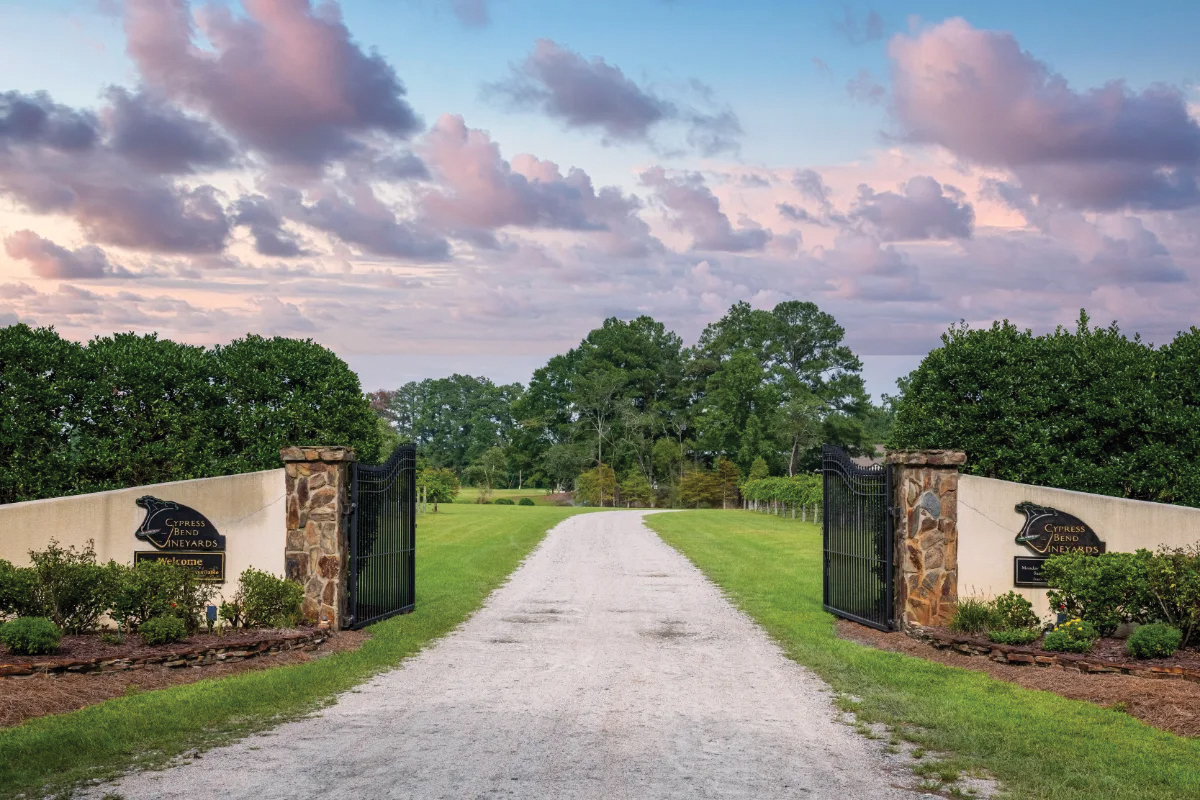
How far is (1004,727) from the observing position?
8.59 meters

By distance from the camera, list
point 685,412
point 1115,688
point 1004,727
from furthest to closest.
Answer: point 685,412 < point 1115,688 < point 1004,727

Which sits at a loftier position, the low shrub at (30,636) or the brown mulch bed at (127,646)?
the low shrub at (30,636)

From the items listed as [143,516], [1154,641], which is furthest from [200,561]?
[1154,641]

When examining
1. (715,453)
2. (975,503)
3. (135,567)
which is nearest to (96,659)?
(135,567)

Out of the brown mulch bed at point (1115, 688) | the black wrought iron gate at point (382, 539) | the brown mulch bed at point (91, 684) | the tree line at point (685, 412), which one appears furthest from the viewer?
the tree line at point (685, 412)

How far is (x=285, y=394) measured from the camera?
16.8 metres

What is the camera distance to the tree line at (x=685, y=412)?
75.6 m

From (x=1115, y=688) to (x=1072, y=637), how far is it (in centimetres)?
167

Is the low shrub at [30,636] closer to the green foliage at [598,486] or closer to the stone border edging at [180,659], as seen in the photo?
the stone border edging at [180,659]

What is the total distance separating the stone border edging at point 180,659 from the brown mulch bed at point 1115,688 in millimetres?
7495

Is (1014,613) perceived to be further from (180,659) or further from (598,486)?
(598,486)

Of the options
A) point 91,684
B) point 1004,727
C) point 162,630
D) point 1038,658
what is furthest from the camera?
point 1038,658

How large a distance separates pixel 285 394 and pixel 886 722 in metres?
11.5

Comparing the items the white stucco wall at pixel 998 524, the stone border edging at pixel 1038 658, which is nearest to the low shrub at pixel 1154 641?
the stone border edging at pixel 1038 658
